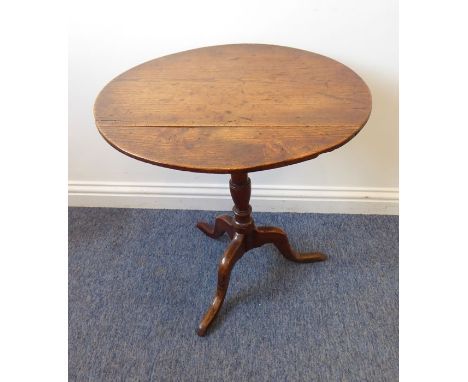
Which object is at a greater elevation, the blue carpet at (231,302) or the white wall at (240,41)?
the white wall at (240,41)

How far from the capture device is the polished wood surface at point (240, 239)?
1.57 meters

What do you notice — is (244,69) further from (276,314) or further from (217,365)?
(217,365)

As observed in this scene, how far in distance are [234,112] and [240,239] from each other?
57 cm

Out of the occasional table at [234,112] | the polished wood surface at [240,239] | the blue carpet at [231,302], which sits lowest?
the blue carpet at [231,302]

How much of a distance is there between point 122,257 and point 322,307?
2.68 ft

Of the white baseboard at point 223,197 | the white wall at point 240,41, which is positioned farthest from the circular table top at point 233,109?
the white baseboard at point 223,197

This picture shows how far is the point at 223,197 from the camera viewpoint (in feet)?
6.84

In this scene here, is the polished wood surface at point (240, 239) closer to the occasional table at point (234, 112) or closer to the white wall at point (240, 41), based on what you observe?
the occasional table at point (234, 112)

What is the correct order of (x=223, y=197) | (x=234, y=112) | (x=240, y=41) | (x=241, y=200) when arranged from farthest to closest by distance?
(x=223, y=197) → (x=240, y=41) → (x=241, y=200) → (x=234, y=112)

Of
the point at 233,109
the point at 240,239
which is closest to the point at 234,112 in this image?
the point at 233,109

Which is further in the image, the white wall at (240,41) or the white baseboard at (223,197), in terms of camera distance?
the white baseboard at (223,197)

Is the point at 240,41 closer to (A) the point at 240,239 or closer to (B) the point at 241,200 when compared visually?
(B) the point at 241,200

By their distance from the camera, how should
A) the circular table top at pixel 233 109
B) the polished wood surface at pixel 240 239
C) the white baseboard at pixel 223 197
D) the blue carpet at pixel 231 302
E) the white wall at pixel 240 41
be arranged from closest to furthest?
the circular table top at pixel 233 109 < the blue carpet at pixel 231 302 < the polished wood surface at pixel 240 239 < the white wall at pixel 240 41 < the white baseboard at pixel 223 197

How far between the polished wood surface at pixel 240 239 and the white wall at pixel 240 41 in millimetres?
320
